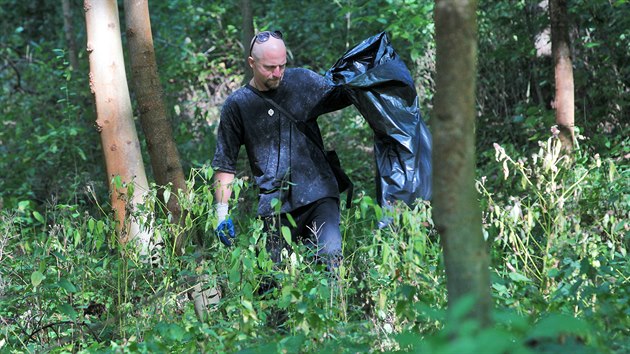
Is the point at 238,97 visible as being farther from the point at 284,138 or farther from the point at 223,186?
the point at 223,186

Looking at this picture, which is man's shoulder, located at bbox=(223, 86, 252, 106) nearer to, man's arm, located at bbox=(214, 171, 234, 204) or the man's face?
the man's face

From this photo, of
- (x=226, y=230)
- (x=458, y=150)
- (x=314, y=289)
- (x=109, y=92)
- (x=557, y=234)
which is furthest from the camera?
(x=109, y=92)

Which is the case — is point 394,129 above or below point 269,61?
below

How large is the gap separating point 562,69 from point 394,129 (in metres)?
3.12

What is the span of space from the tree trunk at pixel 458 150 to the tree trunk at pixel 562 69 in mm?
5298

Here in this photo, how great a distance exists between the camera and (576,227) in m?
4.64

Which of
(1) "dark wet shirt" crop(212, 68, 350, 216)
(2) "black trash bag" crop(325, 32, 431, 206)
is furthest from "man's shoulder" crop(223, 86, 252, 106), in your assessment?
(2) "black trash bag" crop(325, 32, 431, 206)

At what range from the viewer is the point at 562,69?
26.3 ft

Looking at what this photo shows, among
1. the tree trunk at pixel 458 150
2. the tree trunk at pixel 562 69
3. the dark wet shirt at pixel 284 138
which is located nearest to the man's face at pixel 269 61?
the dark wet shirt at pixel 284 138

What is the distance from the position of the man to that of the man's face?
0.5 inches

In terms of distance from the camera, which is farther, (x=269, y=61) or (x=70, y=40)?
(x=70, y=40)

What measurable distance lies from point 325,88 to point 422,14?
4361mm

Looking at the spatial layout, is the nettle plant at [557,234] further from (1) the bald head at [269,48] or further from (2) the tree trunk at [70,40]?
(2) the tree trunk at [70,40]

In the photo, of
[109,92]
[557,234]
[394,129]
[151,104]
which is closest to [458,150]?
[557,234]
